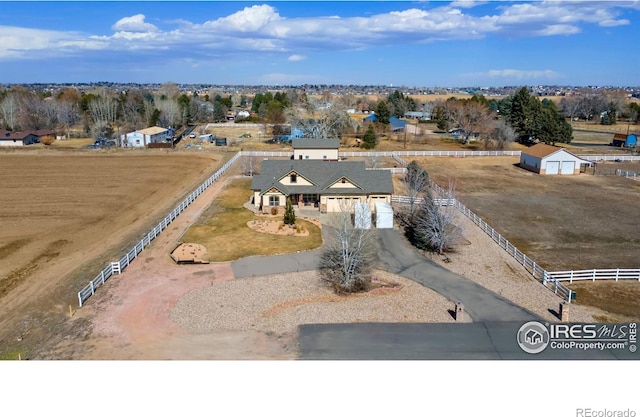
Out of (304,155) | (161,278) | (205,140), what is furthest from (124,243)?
(205,140)

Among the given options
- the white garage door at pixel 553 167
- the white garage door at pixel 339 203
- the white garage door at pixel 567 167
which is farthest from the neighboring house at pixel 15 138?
the white garage door at pixel 567 167

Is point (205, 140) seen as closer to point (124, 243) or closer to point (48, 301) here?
point (124, 243)

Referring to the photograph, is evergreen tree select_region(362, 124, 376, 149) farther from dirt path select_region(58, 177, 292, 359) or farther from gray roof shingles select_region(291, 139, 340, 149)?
dirt path select_region(58, 177, 292, 359)

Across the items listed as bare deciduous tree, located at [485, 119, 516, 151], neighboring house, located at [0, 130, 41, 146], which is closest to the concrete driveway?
bare deciduous tree, located at [485, 119, 516, 151]

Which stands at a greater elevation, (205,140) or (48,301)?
(205,140)

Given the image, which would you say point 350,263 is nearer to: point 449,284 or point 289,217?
point 449,284

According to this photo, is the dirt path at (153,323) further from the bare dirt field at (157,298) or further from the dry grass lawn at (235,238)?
the dry grass lawn at (235,238)
